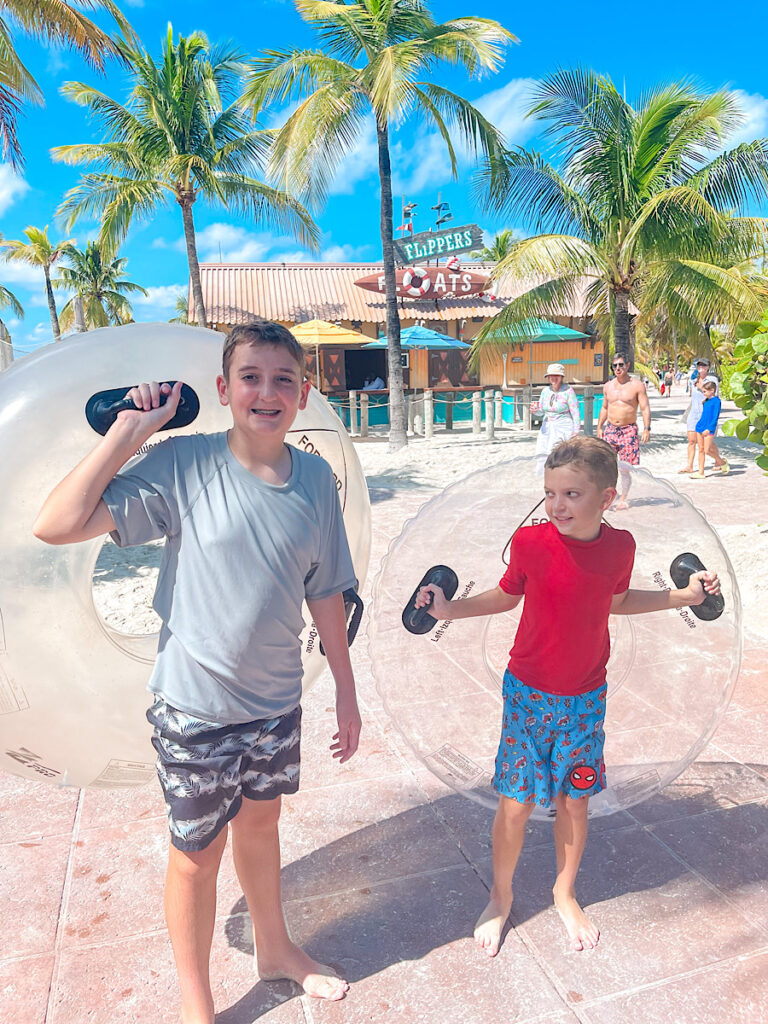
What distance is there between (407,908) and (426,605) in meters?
0.97

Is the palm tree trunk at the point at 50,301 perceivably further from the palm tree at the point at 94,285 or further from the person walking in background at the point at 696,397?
the person walking in background at the point at 696,397

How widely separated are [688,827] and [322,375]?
21.2m

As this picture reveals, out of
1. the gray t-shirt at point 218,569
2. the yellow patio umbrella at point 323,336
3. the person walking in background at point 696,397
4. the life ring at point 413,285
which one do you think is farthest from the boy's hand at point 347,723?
the life ring at point 413,285

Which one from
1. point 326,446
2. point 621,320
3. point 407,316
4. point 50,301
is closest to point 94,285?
point 50,301

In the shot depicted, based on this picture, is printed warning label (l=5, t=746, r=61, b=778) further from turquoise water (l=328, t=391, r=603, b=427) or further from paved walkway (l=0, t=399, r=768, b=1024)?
turquoise water (l=328, t=391, r=603, b=427)

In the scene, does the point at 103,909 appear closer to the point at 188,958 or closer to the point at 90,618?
the point at 188,958

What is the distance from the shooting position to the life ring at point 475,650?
256 cm

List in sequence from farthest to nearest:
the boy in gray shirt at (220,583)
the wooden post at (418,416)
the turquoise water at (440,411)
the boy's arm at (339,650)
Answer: the turquoise water at (440,411)
the wooden post at (418,416)
the boy's arm at (339,650)
the boy in gray shirt at (220,583)

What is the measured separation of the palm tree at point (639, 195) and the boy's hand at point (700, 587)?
1261 cm

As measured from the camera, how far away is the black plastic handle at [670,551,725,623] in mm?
2406

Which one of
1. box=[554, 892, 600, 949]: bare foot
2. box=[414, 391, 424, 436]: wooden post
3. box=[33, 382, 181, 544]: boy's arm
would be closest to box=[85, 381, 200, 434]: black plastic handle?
box=[33, 382, 181, 544]: boy's arm

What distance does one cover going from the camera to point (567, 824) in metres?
2.25

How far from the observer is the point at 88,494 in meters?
1.57

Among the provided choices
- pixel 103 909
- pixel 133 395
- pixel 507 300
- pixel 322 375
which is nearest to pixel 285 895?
pixel 103 909
